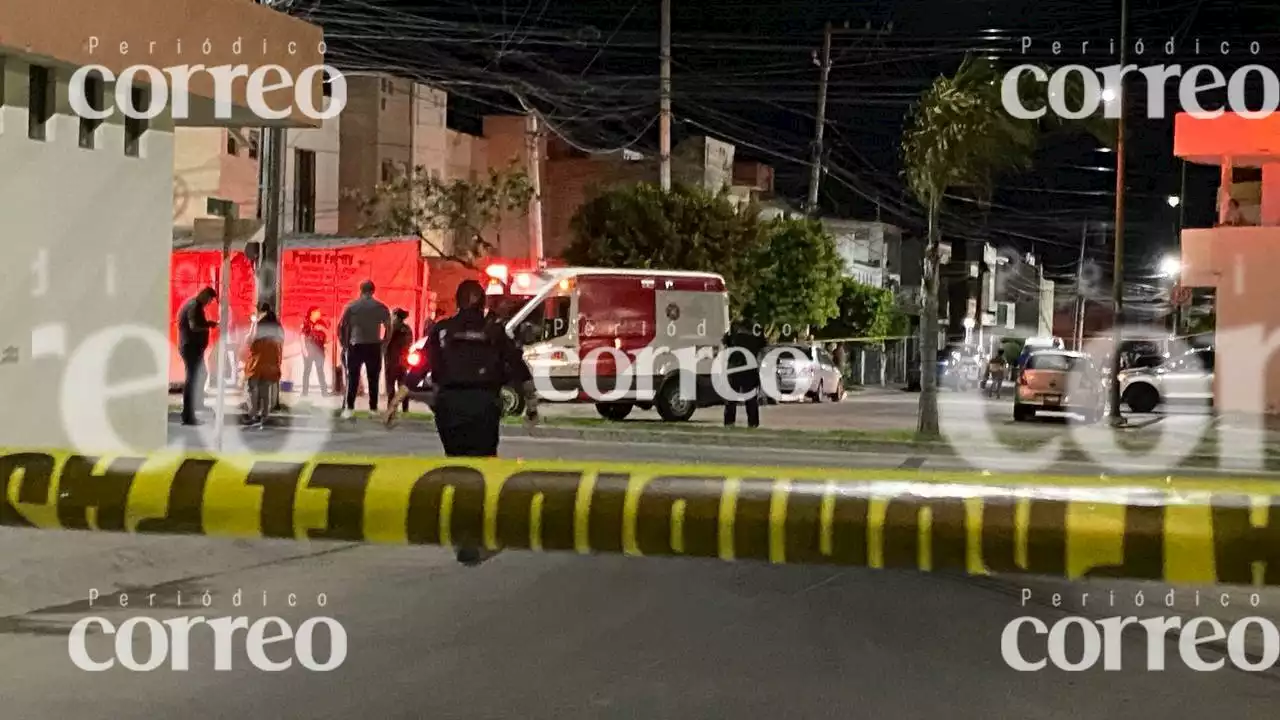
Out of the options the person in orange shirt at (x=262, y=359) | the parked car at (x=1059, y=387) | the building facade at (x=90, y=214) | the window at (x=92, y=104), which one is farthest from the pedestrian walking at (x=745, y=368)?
the window at (x=92, y=104)

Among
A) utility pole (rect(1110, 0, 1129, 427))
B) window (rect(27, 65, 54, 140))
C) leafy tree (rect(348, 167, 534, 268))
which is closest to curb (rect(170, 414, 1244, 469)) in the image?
utility pole (rect(1110, 0, 1129, 427))

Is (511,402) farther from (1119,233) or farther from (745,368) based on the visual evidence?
(1119,233)

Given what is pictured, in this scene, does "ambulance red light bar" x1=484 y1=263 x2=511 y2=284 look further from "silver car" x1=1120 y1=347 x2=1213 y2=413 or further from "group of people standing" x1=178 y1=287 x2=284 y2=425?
"silver car" x1=1120 y1=347 x2=1213 y2=413

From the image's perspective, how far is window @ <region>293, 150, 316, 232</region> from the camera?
3741cm

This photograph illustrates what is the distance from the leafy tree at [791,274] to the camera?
42.6 m

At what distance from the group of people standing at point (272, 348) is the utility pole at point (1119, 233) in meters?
11.7

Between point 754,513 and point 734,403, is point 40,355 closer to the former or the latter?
Answer: point 754,513

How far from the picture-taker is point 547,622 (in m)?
7.81

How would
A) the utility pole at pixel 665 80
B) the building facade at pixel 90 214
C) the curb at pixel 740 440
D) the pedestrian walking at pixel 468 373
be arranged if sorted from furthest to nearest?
the utility pole at pixel 665 80
the curb at pixel 740 440
the building facade at pixel 90 214
the pedestrian walking at pixel 468 373

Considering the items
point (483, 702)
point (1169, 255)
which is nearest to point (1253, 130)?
point (483, 702)

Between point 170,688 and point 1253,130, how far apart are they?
2654 cm

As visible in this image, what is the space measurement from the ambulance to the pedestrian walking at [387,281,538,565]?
493 inches

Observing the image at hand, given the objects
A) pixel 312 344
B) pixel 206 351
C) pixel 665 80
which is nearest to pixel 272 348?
pixel 206 351

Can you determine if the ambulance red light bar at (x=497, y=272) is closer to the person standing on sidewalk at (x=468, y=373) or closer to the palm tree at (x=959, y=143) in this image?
the palm tree at (x=959, y=143)
